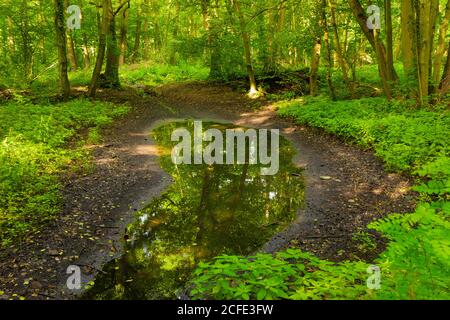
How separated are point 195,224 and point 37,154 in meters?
5.24

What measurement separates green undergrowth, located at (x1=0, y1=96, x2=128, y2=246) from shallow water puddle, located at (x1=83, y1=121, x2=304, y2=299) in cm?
200

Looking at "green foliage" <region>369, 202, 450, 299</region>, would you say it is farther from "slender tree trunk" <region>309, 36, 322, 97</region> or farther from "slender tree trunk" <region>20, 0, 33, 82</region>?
"slender tree trunk" <region>20, 0, 33, 82</region>

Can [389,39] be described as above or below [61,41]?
→ below

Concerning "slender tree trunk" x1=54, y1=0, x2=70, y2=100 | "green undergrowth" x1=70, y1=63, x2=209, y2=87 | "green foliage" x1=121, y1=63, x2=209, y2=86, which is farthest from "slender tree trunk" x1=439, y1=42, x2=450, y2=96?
"slender tree trunk" x1=54, y1=0, x2=70, y2=100

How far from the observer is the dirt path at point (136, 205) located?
5910 mm

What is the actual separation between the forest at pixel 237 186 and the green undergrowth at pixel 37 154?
47mm

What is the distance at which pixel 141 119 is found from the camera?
16469 mm

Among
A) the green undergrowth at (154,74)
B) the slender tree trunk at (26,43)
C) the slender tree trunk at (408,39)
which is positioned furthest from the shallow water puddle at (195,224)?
the green undergrowth at (154,74)

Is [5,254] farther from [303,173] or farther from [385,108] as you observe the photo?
[385,108]

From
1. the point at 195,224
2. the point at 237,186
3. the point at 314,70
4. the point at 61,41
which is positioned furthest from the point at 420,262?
the point at 61,41

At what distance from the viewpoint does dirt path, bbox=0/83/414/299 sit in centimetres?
591

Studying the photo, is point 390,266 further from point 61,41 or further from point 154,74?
point 154,74

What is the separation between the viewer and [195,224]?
7672mm
